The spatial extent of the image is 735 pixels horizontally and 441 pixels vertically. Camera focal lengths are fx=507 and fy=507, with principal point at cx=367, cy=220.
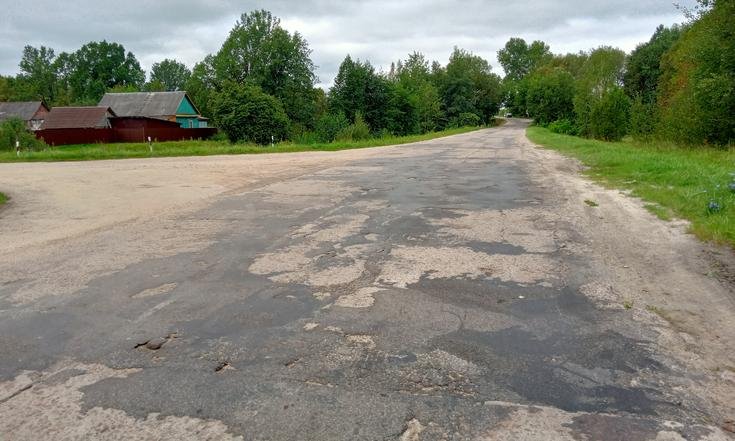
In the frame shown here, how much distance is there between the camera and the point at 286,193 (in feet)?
35.0

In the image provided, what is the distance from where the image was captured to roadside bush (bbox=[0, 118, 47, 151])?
32.3 m

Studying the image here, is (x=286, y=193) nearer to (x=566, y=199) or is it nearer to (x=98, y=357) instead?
(x=566, y=199)

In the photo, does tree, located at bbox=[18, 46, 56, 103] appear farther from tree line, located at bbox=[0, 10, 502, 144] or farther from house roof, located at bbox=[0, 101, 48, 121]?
house roof, located at bbox=[0, 101, 48, 121]

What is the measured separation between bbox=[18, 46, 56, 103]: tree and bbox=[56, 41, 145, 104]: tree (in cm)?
194

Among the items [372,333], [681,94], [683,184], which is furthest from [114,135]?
[372,333]

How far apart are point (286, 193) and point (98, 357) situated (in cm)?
738

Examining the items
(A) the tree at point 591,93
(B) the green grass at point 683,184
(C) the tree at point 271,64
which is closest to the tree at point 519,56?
(A) the tree at point 591,93

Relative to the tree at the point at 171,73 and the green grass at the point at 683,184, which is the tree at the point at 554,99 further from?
the tree at the point at 171,73

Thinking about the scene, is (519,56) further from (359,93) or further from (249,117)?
(249,117)

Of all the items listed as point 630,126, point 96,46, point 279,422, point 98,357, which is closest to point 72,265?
point 98,357

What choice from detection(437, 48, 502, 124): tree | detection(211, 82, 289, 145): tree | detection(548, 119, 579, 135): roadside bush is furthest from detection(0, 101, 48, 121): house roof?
detection(548, 119, 579, 135): roadside bush

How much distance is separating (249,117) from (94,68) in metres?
76.9

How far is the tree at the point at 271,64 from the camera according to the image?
57500mm

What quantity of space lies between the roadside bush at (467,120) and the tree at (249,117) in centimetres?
4011
